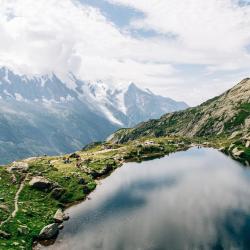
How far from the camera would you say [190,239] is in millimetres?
89125

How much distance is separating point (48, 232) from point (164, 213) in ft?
113

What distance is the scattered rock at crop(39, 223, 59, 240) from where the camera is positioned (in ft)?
312

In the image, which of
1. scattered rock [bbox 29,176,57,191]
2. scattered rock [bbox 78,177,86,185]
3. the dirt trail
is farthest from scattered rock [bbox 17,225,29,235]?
scattered rock [bbox 78,177,86,185]

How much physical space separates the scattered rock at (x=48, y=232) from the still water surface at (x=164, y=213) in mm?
1885

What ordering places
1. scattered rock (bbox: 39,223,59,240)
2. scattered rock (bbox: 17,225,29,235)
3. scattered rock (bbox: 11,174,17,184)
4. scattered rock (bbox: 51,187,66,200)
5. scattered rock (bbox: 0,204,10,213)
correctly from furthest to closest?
scattered rock (bbox: 11,174,17,184) → scattered rock (bbox: 51,187,66,200) → scattered rock (bbox: 0,204,10,213) → scattered rock (bbox: 39,223,59,240) → scattered rock (bbox: 17,225,29,235)

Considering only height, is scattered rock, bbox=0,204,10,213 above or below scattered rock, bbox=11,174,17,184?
below

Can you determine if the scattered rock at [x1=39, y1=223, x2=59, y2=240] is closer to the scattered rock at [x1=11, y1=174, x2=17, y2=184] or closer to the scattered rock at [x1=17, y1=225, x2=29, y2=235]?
the scattered rock at [x1=17, y1=225, x2=29, y2=235]

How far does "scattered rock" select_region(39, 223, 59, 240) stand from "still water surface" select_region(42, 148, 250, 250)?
1885 millimetres

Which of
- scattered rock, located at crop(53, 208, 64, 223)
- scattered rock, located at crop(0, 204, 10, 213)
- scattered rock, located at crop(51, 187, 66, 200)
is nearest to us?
scattered rock, located at crop(0, 204, 10, 213)

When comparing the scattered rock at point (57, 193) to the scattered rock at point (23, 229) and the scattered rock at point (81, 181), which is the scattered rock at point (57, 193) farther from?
the scattered rock at point (23, 229)

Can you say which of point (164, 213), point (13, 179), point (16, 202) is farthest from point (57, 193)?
point (164, 213)

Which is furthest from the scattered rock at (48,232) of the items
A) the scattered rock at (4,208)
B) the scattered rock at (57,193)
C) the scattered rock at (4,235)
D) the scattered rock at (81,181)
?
the scattered rock at (81,181)

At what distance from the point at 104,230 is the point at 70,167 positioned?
7323 centimetres

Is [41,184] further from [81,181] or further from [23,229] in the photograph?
[23,229]
